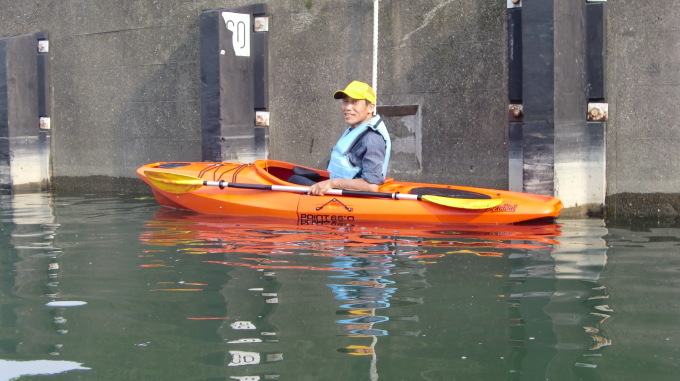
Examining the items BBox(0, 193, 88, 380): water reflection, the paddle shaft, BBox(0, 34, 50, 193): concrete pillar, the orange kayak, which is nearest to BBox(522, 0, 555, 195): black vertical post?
the orange kayak

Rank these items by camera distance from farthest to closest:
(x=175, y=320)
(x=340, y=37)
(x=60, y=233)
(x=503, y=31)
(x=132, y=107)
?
(x=132, y=107) → (x=340, y=37) → (x=503, y=31) → (x=60, y=233) → (x=175, y=320)

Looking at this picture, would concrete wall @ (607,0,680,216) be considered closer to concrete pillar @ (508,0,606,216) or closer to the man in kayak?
concrete pillar @ (508,0,606,216)

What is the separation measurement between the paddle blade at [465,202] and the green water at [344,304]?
0.18m

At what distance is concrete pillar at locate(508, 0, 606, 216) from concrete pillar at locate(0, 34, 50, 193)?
680 centimetres

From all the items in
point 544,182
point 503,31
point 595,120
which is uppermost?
point 503,31

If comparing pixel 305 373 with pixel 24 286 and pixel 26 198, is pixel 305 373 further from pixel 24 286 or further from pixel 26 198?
Answer: pixel 26 198

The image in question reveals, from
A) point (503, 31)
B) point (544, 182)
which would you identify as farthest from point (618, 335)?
point (503, 31)

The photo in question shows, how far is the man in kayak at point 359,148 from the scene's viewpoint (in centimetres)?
708

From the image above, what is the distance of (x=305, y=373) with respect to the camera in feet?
10.3

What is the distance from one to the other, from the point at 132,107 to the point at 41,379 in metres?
8.15

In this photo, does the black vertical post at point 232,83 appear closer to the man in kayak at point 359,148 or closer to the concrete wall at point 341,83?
the concrete wall at point 341,83

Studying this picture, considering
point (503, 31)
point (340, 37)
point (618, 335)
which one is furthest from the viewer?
point (340, 37)

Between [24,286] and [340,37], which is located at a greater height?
[340,37]

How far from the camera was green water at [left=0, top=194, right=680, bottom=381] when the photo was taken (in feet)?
10.6
